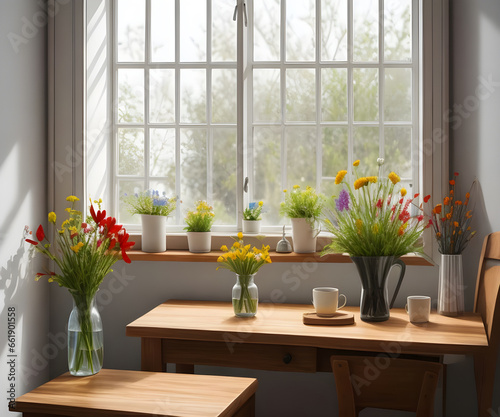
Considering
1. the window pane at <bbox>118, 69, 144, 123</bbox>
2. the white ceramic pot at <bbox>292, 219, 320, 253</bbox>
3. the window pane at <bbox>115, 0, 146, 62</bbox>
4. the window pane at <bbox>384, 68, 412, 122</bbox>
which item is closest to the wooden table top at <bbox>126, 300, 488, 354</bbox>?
the white ceramic pot at <bbox>292, 219, 320, 253</bbox>

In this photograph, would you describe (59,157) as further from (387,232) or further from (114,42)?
(387,232)

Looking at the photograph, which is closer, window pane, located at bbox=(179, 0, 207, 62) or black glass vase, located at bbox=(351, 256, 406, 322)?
black glass vase, located at bbox=(351, 256, 406, 322)

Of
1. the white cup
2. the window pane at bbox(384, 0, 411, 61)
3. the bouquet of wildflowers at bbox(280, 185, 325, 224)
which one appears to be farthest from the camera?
the window pane at bbox(384, 0, 411, 61)

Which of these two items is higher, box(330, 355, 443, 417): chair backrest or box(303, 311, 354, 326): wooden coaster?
box(303, 311, 354, 326): wooden coaster

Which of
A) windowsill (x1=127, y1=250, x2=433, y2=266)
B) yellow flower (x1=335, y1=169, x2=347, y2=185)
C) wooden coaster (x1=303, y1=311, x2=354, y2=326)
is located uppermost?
yellow flower (x1=335, y1=169, x2=347, y2=185)

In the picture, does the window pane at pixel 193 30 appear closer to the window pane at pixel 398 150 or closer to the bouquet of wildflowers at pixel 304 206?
the bouquet of wildflowers at pixel 304 206

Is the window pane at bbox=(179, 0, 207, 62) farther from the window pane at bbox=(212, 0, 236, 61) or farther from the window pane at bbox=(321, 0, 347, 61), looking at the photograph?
the window pane at bbox=(321, 0, 347, 61)

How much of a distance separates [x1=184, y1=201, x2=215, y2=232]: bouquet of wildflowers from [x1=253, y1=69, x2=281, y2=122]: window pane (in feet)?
1.92

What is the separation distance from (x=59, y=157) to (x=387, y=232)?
1.70 meters

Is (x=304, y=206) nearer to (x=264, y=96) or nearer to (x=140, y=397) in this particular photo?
(x=264, y=96)

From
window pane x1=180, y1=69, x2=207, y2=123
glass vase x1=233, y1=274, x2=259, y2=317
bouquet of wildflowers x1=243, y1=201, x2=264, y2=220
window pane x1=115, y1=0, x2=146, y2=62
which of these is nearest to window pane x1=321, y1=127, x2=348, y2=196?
bouquet of wildflowers x1=243, y1=201, x2=264, y2=220

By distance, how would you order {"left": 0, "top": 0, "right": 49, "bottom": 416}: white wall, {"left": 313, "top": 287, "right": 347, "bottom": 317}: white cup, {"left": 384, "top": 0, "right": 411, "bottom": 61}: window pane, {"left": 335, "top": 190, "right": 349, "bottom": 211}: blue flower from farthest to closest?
{"left": 384, "top": 0, "right": 411, "bottom": 61}: window pane
{"left": 335, "top": 190, "right": 349, "bottom": 211}: blue flower
{"left": 0, "top": 0, "right": 49, "bottom": 416}: white wall
{"left": 313, "top": 287, "right": 347, "bottom": 317}: white cup

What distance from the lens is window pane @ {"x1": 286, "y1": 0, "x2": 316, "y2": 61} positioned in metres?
2.97

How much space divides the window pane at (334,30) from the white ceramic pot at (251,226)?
0.96 meters
